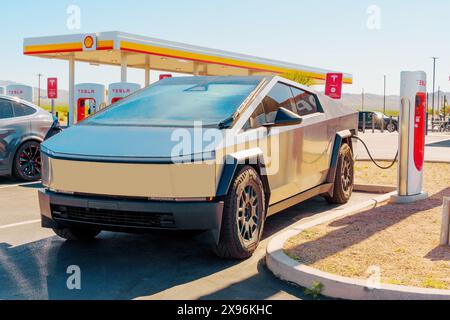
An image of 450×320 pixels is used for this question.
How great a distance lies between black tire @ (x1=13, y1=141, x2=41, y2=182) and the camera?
33.0 feet

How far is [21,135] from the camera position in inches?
394

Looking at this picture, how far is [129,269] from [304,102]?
3.02m

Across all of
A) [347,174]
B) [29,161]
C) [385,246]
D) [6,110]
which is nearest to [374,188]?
[347,174]

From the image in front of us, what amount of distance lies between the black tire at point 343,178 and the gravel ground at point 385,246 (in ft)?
2.08

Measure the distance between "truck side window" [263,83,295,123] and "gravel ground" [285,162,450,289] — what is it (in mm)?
1194

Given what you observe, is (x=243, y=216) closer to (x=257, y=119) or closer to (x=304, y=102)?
(x=257, y=119)

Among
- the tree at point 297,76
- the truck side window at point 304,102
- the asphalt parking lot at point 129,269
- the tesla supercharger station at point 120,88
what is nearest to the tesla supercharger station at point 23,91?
the tesla supercharger station at point 120,88

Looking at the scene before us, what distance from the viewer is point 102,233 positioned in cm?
605

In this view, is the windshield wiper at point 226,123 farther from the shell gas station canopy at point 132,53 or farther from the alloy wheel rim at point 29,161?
the shell gas station canopy at point 132,53

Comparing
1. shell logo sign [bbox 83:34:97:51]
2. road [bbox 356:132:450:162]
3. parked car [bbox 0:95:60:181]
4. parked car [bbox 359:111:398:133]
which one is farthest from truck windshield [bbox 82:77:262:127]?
parked car [bbox 359:111:398:133]

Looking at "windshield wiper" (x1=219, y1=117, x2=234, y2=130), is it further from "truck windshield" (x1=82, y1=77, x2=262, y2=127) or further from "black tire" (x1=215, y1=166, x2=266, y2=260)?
"black tire" (x1=215, y1=166, x2=266, y2=260)

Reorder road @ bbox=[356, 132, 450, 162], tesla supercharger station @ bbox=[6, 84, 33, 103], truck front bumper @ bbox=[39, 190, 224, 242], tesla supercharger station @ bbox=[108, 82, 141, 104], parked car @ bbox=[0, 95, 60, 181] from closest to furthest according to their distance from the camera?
truck front bumper @ bbox=[39, 190, 224, 242] → parked car @ bbox=[0, 95, 60, 181] → road @ bbox=[356, 132, 450, 162] → tesla supercharger station @ bbox=[108, 82, 141, 104] → tesla supercharger station @ bbox=[6, 84, 33, 103]
